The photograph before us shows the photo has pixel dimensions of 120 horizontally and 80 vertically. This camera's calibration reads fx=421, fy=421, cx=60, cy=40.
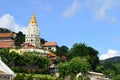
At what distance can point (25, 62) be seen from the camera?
8438cm

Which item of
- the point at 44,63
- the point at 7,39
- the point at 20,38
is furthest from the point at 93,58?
the point at 7,39

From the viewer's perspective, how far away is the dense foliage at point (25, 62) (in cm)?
8139

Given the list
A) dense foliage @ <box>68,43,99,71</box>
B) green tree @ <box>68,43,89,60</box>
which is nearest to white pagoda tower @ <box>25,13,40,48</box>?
dense foliage @ <box>68,43,99,71</box>

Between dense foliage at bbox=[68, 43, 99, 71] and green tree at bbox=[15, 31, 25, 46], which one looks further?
green tree at bbox=[15, 31, 25, 46]

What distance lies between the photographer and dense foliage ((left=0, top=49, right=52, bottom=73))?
267 ft

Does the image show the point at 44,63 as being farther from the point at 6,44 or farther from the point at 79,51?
the point at 6,44

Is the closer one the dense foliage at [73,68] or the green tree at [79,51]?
the dense foliage at [73,68]

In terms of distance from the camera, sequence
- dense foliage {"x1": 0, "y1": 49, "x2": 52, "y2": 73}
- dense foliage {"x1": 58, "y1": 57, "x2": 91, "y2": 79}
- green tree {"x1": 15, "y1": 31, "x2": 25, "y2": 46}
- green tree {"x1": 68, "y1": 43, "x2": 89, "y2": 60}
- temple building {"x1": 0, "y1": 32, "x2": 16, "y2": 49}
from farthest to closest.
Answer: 1. green tree {"x1": 15, "y1": 31, "x2": 25, "y2": 46}
2. temple building {"x1": 0, "y1": 32, "x2": 16, "y2": 49}
3. green tree {"x1": 68, "y1": 43, "x2": 89, "y2": 60}
4. dense foliage {"x1": 0, "y1": 49, "x2": 52, "y2": 73}
5. dense foliage {"x1": 58, "y1": 57, "x2": 91, "y2": 79}

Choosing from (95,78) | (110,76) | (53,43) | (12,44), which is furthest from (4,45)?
(95,78)

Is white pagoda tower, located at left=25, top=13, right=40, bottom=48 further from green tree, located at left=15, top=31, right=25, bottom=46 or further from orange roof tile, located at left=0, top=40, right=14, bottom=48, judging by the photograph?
orange roof tile, located at left=0, top=40, right=14, bottom=48

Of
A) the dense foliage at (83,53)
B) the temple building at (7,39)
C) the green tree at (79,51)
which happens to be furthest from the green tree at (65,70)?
the temple building at (7,39)

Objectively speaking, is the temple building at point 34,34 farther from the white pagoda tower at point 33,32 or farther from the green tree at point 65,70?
the green tree at point 65,70

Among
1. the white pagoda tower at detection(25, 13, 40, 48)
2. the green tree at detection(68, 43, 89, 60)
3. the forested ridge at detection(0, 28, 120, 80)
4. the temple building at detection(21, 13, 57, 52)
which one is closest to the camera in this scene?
the forested ridge at detection(0, 28, 120, 80)

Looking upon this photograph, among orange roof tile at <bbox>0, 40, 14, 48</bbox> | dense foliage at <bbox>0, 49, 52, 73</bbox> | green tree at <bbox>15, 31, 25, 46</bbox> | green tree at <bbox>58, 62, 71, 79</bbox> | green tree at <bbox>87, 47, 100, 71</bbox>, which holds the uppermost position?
green tree at <bbox>15, 31, 25, 46</bbox>
